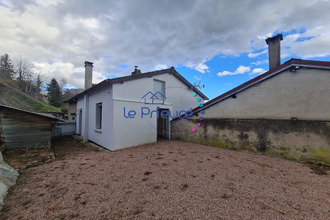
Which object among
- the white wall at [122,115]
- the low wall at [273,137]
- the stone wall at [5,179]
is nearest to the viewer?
the stone wall at [5,179]

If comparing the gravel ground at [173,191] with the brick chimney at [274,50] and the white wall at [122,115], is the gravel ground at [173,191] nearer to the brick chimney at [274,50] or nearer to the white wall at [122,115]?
the white wall at [122,115]

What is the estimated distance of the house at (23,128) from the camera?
6.01m

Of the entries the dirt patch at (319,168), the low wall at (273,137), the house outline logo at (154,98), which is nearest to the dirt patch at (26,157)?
the house outline logo at (154,98)

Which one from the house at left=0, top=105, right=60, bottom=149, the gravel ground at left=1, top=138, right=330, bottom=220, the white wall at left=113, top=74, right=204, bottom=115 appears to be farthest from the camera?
the white wall at left=113, top=74, right=204, bottom=115

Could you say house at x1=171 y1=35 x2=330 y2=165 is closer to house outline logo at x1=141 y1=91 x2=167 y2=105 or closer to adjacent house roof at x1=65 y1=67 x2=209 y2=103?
house outline logo at x1=141 y1=91 x2=167 y2=105

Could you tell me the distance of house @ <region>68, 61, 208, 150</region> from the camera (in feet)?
22.4

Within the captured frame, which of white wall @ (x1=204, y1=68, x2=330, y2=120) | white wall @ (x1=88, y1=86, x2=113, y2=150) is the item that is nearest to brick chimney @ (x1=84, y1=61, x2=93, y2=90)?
white wall @ (x1=88, y1=86, x2=113, y2=150)

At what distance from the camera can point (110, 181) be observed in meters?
3.54

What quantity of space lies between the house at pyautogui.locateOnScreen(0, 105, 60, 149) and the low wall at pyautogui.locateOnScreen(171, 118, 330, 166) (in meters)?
8.10

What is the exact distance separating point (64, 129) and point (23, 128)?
5921mm

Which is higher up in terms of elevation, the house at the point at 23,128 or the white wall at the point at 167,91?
the white wall at the point at 167,91

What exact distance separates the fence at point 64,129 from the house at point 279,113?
38.3ft

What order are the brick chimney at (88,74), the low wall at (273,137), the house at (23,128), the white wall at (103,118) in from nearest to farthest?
1. the low wall at (273,137)
2. the house at (23,128)
3. the white wall at (103,118)
4. the brick chimney at (88,74)

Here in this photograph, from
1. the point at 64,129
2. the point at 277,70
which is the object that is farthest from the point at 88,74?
the point at 277,70
